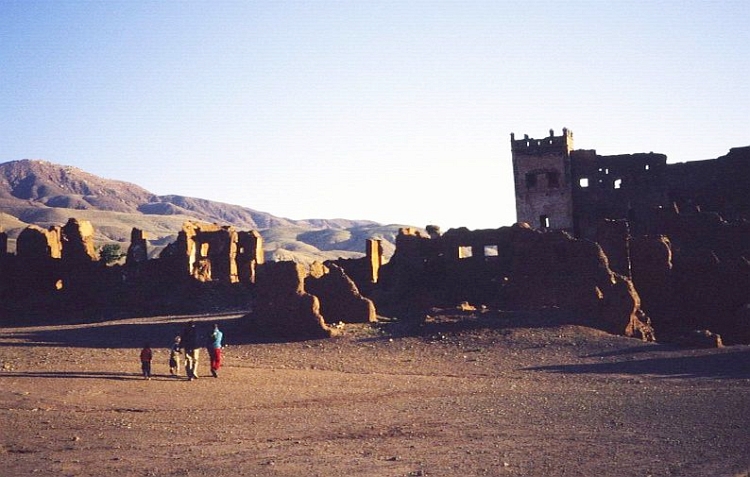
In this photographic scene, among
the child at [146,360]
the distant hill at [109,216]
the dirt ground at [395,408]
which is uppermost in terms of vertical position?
the distant hill at [109,216]

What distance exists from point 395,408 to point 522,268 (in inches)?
565

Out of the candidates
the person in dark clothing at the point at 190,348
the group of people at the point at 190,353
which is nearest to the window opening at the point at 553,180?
the group of people at the point at 190,353

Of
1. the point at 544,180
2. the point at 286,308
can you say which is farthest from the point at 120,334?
the point at 544,180

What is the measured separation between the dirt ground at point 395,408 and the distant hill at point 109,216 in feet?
254

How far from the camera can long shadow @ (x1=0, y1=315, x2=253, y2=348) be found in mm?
25234

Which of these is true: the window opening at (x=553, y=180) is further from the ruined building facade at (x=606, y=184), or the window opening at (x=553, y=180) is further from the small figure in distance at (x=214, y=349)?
the small figure in distance at (x=214, y=349)

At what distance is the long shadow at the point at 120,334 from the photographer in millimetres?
25234

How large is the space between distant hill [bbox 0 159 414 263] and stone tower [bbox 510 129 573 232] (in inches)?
1990

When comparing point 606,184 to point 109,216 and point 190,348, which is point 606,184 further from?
point 109,216

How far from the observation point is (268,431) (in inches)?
500

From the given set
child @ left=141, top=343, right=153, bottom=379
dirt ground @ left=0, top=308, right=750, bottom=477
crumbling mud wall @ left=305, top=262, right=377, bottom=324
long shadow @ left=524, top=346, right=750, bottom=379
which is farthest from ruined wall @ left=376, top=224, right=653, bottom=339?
child @ left=141, top=343, right=153, bottom=379

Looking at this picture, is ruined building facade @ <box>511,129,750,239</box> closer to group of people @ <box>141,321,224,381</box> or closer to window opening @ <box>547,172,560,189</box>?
window opening @ <box>547,172,560,189</box>

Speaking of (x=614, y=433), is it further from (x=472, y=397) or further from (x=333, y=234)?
(x=333, y=234)

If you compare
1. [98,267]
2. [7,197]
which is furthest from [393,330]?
[7,197]
